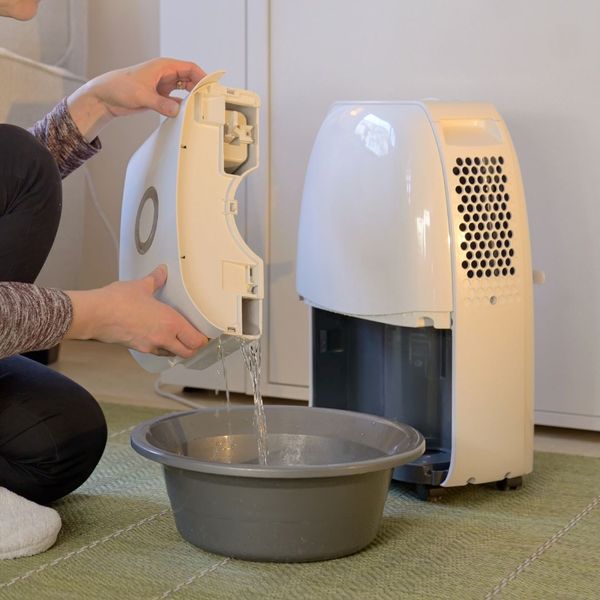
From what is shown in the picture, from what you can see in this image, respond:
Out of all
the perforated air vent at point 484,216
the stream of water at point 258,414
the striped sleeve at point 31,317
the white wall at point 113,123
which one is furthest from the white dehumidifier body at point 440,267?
the white wall at point 113,123

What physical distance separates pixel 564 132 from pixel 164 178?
67 cm

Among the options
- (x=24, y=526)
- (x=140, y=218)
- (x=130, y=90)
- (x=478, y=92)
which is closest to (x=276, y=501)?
(x=24, y=526)

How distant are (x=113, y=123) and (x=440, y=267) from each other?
144 centimetres

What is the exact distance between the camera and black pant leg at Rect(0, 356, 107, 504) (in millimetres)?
1123

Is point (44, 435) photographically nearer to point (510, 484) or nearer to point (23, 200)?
point (23, 200)

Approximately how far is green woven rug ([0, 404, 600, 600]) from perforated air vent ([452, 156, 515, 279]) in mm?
282

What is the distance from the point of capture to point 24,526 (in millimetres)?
1005

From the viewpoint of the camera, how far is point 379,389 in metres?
1.36

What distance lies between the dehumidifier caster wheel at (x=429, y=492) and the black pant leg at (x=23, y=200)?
0.52 meters

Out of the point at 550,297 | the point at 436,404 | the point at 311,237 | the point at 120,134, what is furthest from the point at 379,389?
the point at 120,134

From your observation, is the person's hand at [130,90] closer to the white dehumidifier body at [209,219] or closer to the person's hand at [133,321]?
the white dehumidifier body at [209,219]

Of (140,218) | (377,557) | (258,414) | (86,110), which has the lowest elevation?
(377,557)

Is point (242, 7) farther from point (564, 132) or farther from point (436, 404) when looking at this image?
point (436, 404)

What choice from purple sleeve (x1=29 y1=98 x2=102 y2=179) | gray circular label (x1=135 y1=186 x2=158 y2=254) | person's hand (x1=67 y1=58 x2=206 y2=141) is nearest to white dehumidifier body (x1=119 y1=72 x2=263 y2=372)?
gray circular label (x1=135 y1=186 x2=158 y2=254)
